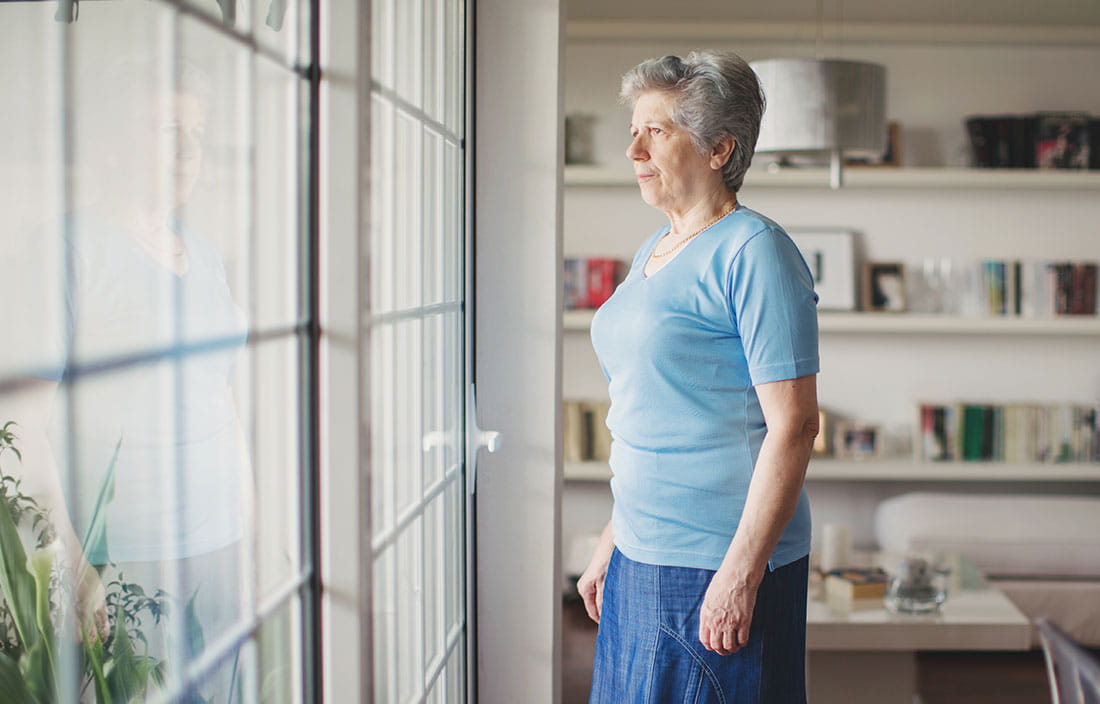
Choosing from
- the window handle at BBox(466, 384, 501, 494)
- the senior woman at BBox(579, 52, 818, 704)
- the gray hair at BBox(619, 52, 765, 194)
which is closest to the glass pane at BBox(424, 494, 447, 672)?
the window handle at BBox(466, 384, 501, 494)

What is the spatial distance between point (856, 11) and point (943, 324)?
1.35m

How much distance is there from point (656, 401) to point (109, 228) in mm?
965

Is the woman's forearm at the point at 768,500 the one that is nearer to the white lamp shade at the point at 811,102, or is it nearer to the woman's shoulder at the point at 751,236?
the woman's shoulder at the point at 751,236

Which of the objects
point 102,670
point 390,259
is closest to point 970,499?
point 390,259

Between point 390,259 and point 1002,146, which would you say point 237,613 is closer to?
point 390,259

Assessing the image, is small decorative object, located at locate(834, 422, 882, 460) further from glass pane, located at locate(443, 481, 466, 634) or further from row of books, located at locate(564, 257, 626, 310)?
glass pane, located at locate(443, 481, 466, 634)

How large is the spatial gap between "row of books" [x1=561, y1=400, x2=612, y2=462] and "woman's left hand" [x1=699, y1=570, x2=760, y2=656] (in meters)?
2.89

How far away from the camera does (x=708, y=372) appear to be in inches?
61.5

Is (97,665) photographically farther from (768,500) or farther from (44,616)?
(768,500)

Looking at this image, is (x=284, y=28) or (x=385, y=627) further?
(x=385, y=627)

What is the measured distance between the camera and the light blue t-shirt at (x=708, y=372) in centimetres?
149

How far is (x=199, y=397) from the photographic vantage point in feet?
3.16

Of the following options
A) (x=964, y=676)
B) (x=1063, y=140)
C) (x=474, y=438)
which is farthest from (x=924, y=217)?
(x=474, y=438)

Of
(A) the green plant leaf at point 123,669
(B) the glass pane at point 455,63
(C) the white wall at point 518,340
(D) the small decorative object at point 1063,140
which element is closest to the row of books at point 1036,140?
(D) the small decorative object at point 1063,140
